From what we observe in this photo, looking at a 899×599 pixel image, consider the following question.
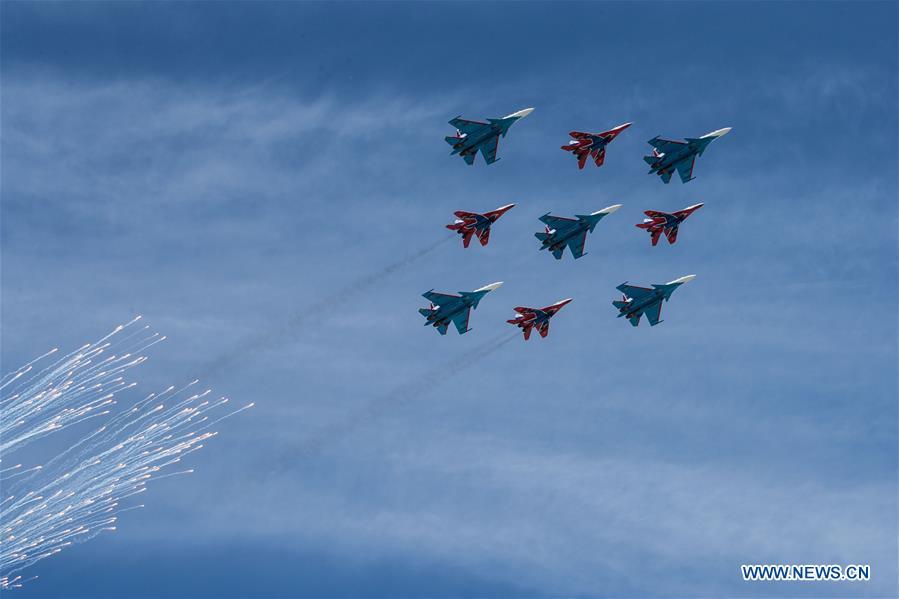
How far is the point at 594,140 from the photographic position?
529 ft

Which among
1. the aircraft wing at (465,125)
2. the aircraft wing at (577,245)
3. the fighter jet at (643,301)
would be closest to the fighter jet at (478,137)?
the aircraft wing at (465,125)

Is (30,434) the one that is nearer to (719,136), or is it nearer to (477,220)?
(477,220)

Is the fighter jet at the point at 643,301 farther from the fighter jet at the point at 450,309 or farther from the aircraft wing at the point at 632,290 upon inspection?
the fighter jet at the point at 450,309

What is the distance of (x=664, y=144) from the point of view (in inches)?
6383

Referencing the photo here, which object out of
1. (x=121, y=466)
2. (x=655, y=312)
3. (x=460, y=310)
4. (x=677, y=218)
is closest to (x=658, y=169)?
(x=677, y=218)

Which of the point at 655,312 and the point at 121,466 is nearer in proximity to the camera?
the point at 121,466

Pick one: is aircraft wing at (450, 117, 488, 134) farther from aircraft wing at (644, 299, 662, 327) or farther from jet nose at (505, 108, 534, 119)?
aircraft wing at (644, 299, 662, 327)

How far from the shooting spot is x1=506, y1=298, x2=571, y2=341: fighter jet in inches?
6403

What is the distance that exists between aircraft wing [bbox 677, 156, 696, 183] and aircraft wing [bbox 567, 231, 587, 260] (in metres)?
16.7

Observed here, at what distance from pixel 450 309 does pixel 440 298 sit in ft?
7.11

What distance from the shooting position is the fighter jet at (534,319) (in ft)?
534

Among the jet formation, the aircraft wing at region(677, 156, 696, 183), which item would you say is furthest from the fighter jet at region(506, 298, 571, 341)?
the aircraft wing at region(677, 156, 696, 183)

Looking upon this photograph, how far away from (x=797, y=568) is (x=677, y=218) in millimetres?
52752

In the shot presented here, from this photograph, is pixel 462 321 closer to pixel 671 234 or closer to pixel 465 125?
pixel 465 125
